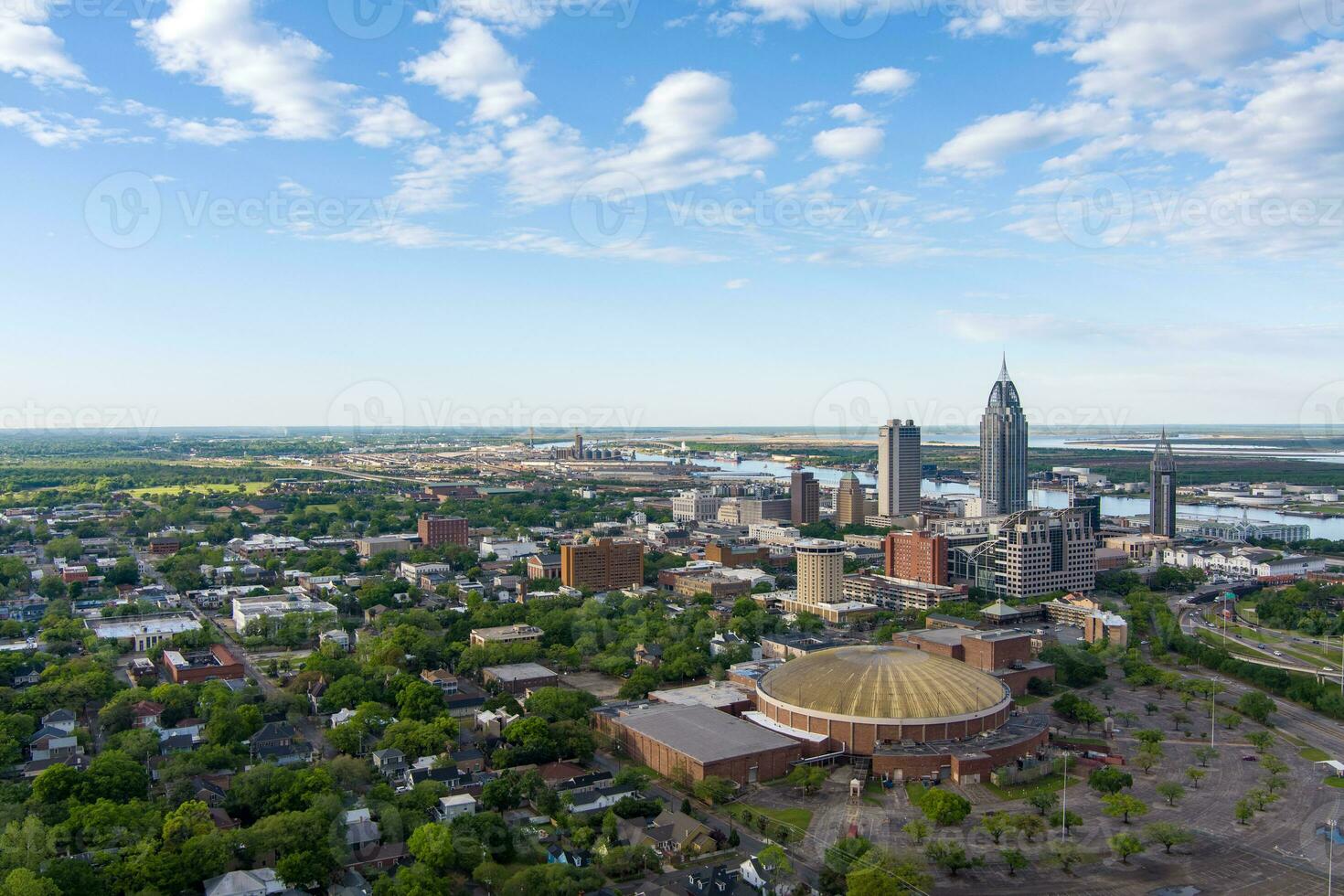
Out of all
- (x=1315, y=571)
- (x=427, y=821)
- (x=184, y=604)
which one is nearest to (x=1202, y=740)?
(x=427, y=821)

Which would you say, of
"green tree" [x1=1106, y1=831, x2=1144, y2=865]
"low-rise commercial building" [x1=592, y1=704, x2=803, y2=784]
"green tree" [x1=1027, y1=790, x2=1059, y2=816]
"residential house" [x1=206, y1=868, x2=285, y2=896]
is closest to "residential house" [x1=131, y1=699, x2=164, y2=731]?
"residential house" [x1=206, y1=868, x2=285, y2=896]

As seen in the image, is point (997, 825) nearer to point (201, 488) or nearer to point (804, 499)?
point (804, 499)

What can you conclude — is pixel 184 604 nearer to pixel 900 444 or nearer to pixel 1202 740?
pixel 1202 740

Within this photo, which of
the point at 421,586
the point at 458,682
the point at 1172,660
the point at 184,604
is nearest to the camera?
the point at 458,682

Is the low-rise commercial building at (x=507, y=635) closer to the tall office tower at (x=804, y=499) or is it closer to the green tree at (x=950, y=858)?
the green tree at (x=950, y=858)

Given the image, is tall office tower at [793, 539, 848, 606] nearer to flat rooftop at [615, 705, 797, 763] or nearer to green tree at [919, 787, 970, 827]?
flat rooftop at [615, 705, 797, 763]

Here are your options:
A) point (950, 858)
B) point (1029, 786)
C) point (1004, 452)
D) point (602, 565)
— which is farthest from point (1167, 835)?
point (1004, 452)

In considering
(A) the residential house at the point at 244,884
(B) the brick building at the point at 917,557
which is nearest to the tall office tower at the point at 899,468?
(B) the brick building at the point at 917,557
